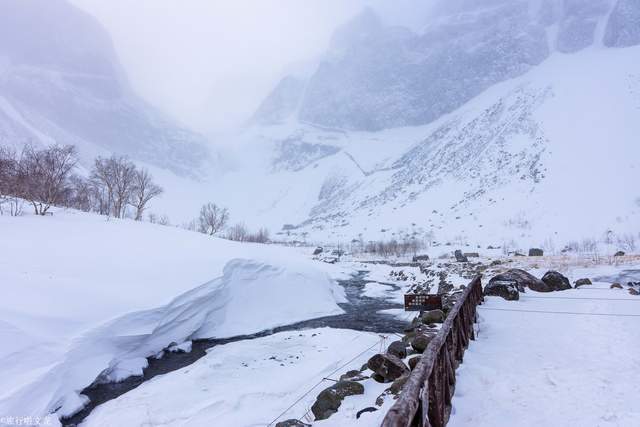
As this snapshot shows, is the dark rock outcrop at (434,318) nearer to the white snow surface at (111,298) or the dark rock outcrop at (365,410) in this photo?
the dark rock outcrop at (365,410)

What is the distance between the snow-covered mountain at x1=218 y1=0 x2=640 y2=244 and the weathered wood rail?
131 ft

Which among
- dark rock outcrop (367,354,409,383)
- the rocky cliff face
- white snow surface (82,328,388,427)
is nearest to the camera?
dark rock outcrop (367,354,409,383)

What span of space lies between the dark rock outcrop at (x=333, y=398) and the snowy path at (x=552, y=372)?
233 centimetres

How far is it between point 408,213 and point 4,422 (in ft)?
225

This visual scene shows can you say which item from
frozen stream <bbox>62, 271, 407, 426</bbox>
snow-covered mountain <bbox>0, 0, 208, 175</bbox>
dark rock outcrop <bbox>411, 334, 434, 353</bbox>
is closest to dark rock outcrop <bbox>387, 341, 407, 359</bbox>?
dark rock outcrop <bbox>411, 334, 434, 353</bbox>

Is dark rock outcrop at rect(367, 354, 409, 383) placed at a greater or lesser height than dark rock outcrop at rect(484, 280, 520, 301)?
lesser

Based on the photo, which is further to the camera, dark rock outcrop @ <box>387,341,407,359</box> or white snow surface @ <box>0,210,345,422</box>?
dark rock outcrop @ <box>387,341,407,359</box>

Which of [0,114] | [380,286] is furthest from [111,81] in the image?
[380,286]

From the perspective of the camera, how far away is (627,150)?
1937 inches

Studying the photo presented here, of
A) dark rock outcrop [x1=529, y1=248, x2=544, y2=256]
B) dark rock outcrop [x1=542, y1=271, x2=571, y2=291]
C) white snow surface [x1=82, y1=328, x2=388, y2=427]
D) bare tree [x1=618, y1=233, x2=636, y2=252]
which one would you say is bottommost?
white snow surface [x1=82, y1=328, x2=388, y2=427]

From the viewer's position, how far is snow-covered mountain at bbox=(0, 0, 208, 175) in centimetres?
14738

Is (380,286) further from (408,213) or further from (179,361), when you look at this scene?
(408,213)

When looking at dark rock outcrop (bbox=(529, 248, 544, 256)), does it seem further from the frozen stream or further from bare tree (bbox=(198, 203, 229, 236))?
bare tree (bbox=(198, 203, 229, 236))

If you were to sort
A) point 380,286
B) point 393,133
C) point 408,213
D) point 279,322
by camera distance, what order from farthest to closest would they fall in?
point 393,133 → point 408,213 → point 380,286 → point 279,322
